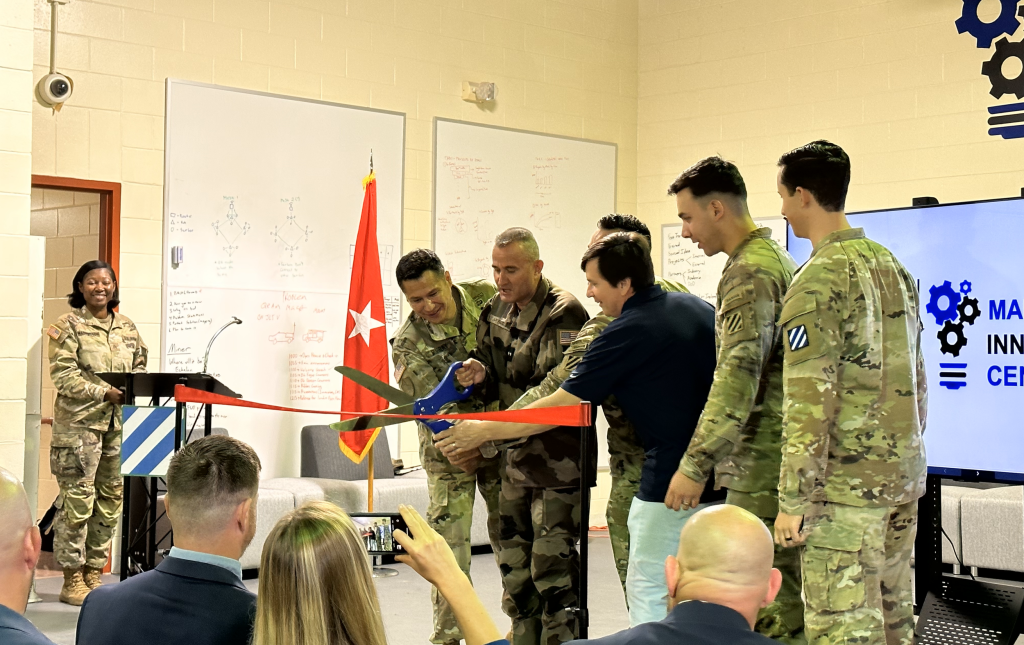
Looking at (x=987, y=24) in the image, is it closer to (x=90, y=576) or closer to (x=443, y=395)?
(x=443, y=395)

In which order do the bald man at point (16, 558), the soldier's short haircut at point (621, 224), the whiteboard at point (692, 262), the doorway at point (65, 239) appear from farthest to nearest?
the whiteboard at point (692, 262), the doorway at point (65, 239), the soldier's short haircut at point (621, 224), the bald man at point (16, 558)

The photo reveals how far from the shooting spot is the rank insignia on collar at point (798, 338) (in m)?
2.83

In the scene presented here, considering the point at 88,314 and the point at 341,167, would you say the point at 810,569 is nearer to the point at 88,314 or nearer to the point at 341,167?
the point at 88,314

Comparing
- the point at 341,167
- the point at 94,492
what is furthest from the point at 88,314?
the point at 341,167

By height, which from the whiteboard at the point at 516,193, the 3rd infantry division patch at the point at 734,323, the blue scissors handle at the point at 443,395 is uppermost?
the whiteboard at the point at 516,193

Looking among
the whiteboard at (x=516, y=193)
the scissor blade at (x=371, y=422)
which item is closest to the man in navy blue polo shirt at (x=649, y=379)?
the scissor blade at (x=371, y=422)

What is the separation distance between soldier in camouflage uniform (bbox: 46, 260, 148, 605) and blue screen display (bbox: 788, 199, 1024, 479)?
4.02 m

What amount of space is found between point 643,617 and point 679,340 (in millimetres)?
850

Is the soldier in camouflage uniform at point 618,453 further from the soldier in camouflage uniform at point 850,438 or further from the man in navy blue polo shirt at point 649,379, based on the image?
the soldier in camouflage uniform at point 850,438

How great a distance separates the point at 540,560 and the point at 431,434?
80 centimetres

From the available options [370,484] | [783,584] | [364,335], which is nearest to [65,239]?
[364,335]

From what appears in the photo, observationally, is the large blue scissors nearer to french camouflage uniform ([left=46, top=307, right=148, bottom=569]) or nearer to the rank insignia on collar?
the rank insignia on collar

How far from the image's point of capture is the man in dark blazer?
198cm

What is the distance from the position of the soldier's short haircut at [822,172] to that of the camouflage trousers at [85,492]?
429 centimetres
